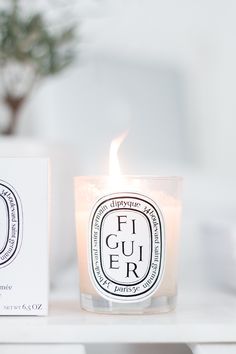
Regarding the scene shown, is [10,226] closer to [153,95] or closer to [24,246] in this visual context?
[24,246]

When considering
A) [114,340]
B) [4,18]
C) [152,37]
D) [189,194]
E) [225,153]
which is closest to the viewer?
[114,340]

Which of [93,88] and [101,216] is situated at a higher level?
[93,88]

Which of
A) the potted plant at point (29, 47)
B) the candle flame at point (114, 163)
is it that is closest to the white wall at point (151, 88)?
the potted plant at point (29, 47)

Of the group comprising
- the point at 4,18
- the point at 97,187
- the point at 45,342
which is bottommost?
the point at 45,342

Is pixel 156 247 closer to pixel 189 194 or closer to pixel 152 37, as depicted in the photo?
pixel 189 194

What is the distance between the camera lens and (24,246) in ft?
1.64

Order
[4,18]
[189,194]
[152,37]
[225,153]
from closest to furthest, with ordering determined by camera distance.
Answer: [4,18]
[189,194]
[152,37]
[225,153]

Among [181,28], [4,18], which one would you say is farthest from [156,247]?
[181,28]

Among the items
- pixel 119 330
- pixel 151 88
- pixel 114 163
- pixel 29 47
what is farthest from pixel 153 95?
pixel 119 330

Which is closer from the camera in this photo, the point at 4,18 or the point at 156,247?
the point at 156,247

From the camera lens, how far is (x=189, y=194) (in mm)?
1519

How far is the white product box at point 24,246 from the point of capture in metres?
0.50

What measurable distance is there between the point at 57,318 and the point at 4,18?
0.48 meters

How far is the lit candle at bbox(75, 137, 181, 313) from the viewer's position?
0.49 m
